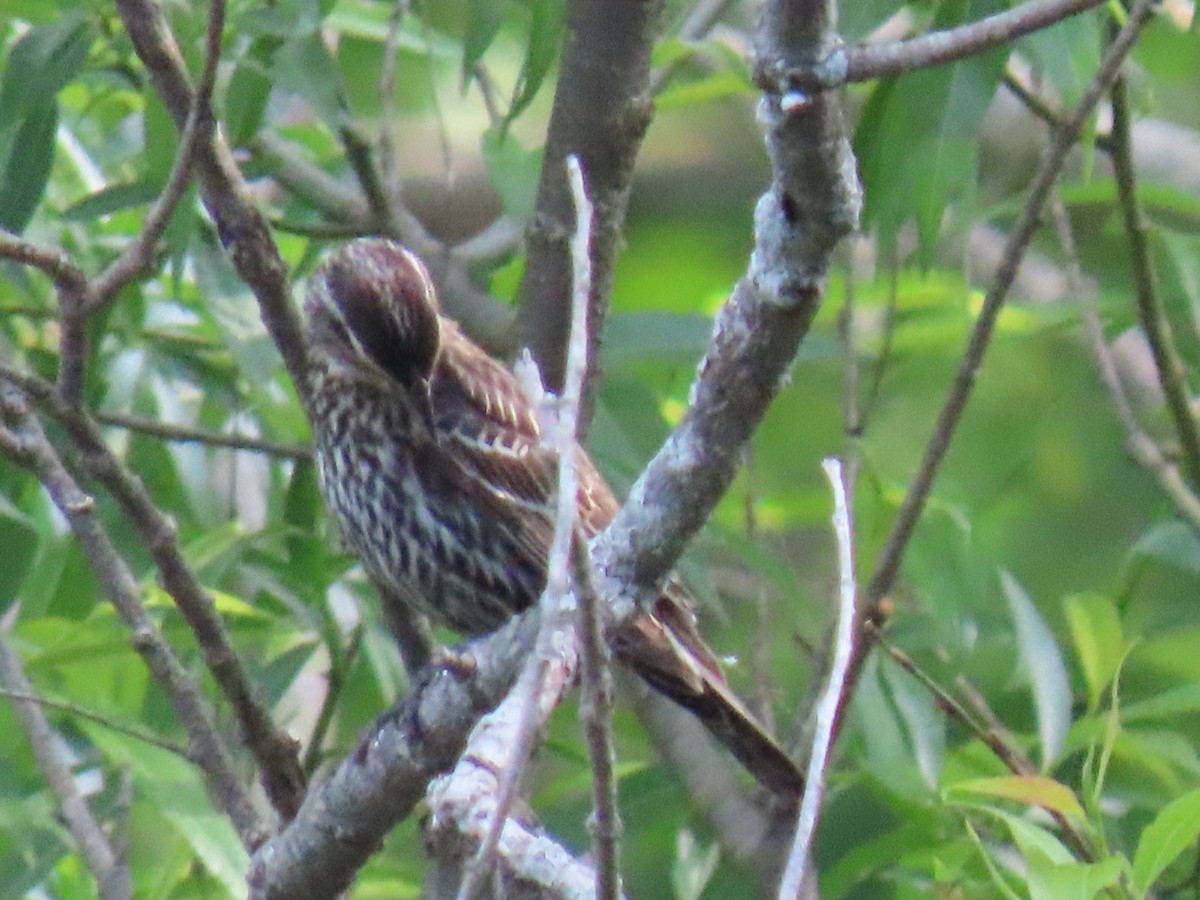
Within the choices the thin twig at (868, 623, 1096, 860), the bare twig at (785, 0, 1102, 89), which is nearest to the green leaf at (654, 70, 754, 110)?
the thin twig at (868, 623, 1096, 860)

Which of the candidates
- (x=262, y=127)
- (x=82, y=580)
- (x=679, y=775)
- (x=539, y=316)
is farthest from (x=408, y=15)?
(x=679, y=775)

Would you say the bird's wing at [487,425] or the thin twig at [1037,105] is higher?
the thin twig at [1037,105]

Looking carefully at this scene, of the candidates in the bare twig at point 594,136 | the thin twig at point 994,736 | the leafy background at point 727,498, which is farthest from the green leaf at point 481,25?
the thin twig at point 994,736

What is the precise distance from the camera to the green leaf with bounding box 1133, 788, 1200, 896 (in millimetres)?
2457

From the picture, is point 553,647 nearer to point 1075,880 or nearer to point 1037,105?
point 1075,880

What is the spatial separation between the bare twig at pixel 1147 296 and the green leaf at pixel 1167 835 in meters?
1.49

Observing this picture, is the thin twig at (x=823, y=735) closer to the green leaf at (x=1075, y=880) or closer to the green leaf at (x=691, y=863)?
the green leaf at (x=1075, y=880)

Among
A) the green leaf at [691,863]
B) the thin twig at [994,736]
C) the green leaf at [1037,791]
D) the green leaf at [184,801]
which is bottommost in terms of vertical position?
the green leaf at [691,863]

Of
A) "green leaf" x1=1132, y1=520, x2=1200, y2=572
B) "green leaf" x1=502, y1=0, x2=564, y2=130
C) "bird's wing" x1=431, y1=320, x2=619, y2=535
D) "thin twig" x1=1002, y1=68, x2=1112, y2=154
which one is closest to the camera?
"green leaf" x1=502, y1=0, x2=564, y2=130

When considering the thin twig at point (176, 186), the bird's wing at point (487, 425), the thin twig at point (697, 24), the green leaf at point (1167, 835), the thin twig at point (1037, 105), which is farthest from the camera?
the thin twig at point (697, 24)

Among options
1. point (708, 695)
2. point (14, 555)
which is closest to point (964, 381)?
point (708, 695)

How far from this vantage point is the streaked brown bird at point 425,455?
3.81 metres

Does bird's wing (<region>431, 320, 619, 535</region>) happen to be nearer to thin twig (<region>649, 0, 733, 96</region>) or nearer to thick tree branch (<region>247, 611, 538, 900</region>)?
thin twig (<region>649, 0, 733, 96</region>)

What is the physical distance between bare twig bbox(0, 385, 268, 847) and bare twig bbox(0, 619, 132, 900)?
18 centimetres
